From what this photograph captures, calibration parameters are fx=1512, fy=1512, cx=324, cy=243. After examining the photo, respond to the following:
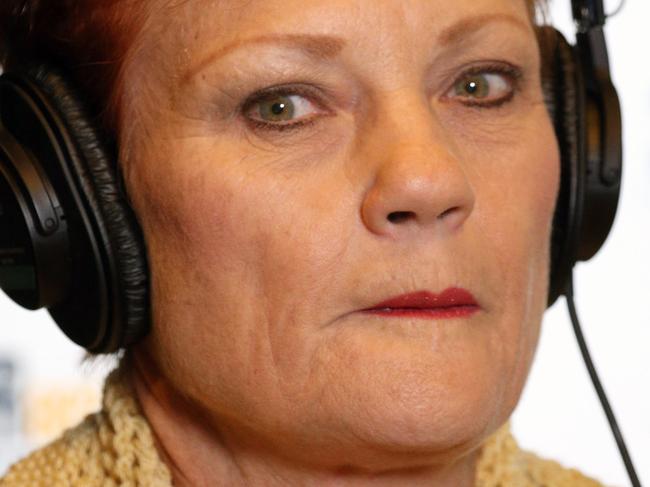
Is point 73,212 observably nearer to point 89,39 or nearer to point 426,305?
point 89,39

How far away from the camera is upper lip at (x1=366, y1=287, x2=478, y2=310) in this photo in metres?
1.34

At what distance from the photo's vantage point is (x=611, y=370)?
244cm

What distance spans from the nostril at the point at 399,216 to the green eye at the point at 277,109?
146 mm

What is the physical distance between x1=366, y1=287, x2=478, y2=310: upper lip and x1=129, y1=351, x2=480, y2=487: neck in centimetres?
17

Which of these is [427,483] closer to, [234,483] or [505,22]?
[234,483]

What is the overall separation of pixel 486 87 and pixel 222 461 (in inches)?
17.8

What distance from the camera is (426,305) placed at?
1.35 meters

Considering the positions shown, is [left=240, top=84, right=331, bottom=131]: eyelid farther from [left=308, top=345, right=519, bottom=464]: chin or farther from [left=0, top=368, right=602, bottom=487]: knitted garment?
[left=0, top=368, right=602, bottom=487]: knitted garment

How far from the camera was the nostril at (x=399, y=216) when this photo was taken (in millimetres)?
1335

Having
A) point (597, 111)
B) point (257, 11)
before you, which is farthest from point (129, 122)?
point (597, 111)

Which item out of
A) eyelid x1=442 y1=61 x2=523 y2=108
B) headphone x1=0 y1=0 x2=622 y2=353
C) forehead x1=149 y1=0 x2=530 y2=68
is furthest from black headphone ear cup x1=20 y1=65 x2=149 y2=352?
eyelid x1=442 y1=61 x2=523 y2=108

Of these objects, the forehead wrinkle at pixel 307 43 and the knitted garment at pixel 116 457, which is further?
the knitted garment at pixel 116 457

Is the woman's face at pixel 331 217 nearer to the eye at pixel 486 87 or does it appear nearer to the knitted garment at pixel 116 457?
the eye at pixel 486 87

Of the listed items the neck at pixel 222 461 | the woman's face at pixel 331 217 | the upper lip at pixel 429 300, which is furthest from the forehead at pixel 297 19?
the neck at pixel 222 461
